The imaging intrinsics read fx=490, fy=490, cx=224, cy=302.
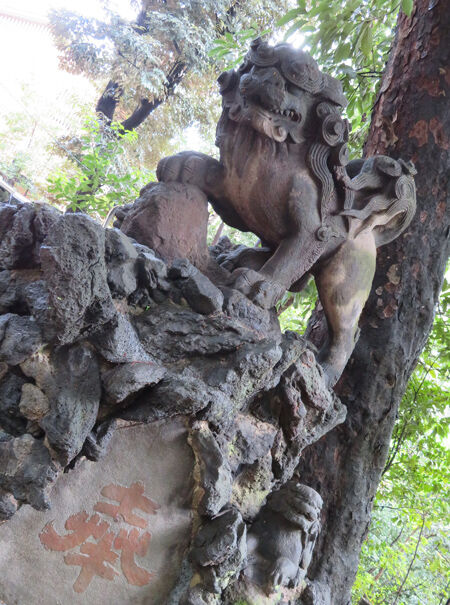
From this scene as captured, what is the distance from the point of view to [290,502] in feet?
3.90

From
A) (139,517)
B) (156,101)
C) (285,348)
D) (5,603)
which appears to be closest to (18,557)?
(5,603)

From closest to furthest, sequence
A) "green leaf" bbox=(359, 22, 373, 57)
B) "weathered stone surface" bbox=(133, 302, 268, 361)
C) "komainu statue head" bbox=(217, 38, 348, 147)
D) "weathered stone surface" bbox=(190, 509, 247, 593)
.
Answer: "weathered stone surface" bbox=(190, 509, 247, 593)
"weathered stone surface" bbox=(133, 302, 268, 361)
"komainu statue head" bbox=(217, 38, 348, 147)
"green leaf" bbox=(359, 22, 373, 57)

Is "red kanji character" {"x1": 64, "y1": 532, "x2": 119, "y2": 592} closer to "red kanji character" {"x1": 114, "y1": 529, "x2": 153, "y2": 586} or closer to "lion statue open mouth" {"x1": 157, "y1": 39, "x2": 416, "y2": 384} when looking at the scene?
"red kanji character" {"x1": 114, "y1": 529, "x2": 153, "y2": 586}

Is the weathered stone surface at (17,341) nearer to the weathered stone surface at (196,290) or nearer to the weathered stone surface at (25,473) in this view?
the weathered stone surface at (25,473)

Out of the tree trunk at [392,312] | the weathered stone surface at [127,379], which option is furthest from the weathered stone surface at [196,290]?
the tree trunk at [392,312]

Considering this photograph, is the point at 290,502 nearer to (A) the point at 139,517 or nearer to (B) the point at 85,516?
(A) the point at 139,517

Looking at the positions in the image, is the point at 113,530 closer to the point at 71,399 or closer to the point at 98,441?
the point at 98,441

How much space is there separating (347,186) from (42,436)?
995mm

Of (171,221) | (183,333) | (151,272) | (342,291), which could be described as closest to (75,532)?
(183,333)

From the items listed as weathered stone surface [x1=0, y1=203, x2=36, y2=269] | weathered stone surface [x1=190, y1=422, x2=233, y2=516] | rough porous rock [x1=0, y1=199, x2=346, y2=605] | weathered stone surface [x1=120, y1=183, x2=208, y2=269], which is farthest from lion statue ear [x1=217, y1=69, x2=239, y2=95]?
weathered stone surface [x1=190, y1=422, x2=233, y2=516]

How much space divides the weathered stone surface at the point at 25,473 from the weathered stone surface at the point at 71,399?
31 millimetres

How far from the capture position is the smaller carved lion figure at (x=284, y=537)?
1.10 m

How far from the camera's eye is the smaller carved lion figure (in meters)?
1.10

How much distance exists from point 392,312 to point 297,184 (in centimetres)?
72
